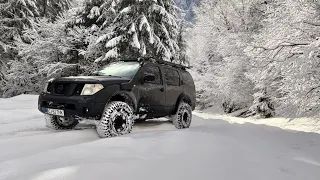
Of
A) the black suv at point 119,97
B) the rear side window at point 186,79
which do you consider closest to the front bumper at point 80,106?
the black suv at point 119,97

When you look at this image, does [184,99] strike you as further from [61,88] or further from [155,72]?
[61,88]

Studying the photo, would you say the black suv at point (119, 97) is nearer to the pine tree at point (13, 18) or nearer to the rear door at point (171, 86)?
the rear door at point (171, 86)

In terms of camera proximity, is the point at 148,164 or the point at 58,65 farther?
the point at 58,65

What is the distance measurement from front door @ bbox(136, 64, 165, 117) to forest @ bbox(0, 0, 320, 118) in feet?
15.0

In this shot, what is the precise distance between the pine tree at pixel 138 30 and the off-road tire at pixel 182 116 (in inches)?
327

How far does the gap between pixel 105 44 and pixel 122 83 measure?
11702 millimetres

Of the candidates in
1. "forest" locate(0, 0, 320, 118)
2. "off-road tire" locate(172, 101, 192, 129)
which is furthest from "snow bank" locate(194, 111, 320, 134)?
"off-road tire" locate(172, 101, 192, 129)

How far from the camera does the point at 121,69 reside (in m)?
7.00

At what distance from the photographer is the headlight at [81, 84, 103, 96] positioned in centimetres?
554

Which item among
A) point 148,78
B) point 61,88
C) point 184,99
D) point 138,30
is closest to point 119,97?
point 148,78

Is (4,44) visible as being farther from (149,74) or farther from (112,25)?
(149,74)

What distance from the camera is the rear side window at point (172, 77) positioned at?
25.0 ft

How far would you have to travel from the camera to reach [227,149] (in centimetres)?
489

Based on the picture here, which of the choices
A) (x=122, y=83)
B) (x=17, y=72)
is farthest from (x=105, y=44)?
(x=122, y=83)
